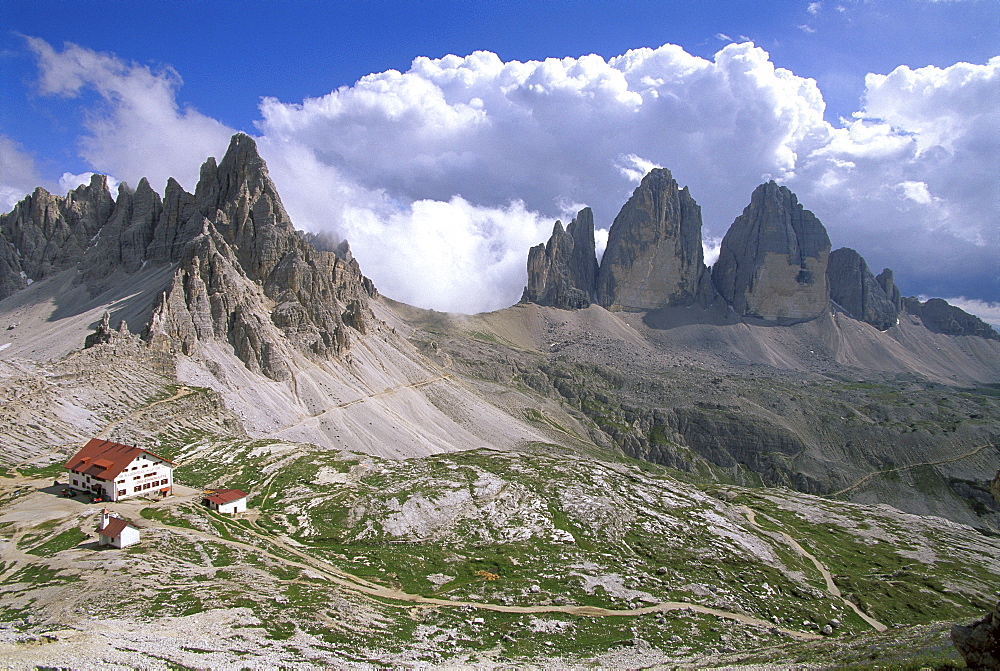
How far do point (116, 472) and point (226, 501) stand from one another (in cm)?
1305

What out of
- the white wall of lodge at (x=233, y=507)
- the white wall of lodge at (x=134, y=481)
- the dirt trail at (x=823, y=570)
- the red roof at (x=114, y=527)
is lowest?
the dirt trail at (x=823, y=570)

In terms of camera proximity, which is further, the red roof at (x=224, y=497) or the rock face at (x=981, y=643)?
the red roof at (x=224, y=497)

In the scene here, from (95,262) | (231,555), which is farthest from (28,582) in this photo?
(95,262)

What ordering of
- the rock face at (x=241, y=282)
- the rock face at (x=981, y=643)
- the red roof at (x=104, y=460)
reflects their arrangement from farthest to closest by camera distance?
the rock face at (x=241, y=282)
the red roof at (x=104, y=460)
the rock face at (x=981, y=643)

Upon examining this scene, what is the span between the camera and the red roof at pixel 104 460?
6806 cm

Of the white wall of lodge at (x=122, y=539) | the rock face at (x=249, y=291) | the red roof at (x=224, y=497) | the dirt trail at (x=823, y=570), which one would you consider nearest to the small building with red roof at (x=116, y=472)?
the red roof at (x=224, y=497)

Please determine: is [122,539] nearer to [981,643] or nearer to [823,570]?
[981,643]

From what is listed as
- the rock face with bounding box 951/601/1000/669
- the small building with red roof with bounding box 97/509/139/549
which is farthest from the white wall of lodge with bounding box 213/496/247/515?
the rock face with bounding box 951/601/1000/669

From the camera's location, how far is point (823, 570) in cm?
8694

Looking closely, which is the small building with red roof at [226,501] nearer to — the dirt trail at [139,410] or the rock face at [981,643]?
the dirt trail at [139,410]

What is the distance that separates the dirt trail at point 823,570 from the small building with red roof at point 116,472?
91.9 m

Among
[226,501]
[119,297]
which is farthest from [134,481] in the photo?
[119,297]

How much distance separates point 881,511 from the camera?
12812 cm

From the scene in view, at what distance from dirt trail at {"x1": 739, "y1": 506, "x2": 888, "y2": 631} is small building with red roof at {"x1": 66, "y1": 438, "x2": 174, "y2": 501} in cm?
9187
